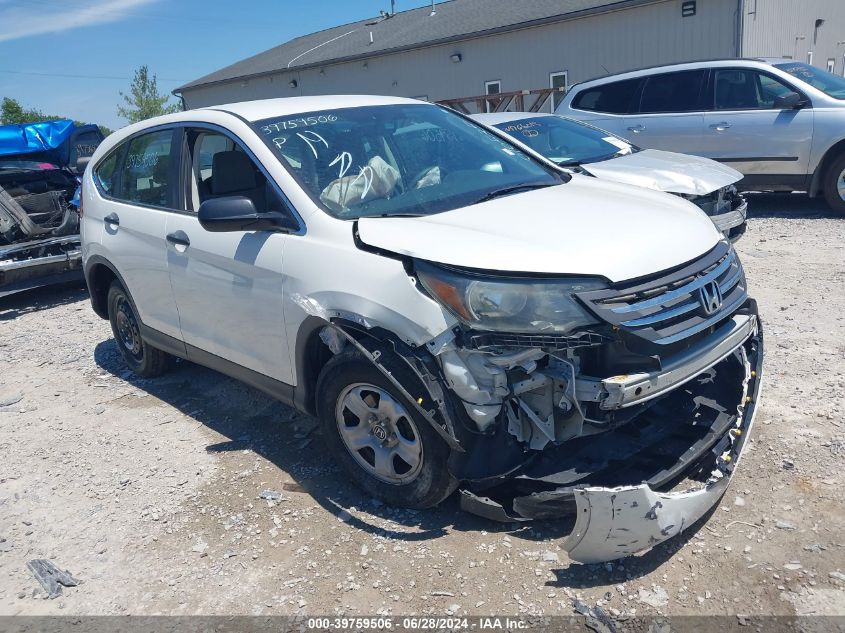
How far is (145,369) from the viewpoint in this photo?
5.54 m

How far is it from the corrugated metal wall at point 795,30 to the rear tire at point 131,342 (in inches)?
653

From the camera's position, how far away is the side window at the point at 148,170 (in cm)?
462

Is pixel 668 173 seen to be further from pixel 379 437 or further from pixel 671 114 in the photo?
pixel 379 437

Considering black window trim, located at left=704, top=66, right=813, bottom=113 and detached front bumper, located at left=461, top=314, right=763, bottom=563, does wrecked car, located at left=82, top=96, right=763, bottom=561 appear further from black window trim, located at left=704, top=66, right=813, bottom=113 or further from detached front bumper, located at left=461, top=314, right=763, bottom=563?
black window trim, located at left=704, top=66, right=813, bottom=113

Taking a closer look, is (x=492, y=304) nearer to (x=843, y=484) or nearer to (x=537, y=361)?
(x=537, y=361)

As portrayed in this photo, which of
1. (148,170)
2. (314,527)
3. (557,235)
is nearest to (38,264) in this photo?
(148,170)

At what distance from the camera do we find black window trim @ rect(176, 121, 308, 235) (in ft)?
11.7

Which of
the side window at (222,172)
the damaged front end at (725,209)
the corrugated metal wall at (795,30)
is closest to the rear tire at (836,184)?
the damaged front end at (725,209)

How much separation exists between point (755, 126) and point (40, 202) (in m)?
9.05

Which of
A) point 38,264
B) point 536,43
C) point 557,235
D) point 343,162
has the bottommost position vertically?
point 38,264

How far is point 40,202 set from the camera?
902 cm

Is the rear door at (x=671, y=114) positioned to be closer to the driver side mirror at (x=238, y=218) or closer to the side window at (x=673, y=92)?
the side window at (x=673, y=92)

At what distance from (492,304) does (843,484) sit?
6.30 feet

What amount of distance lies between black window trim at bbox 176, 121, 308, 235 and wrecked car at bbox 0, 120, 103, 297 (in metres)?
4.18
